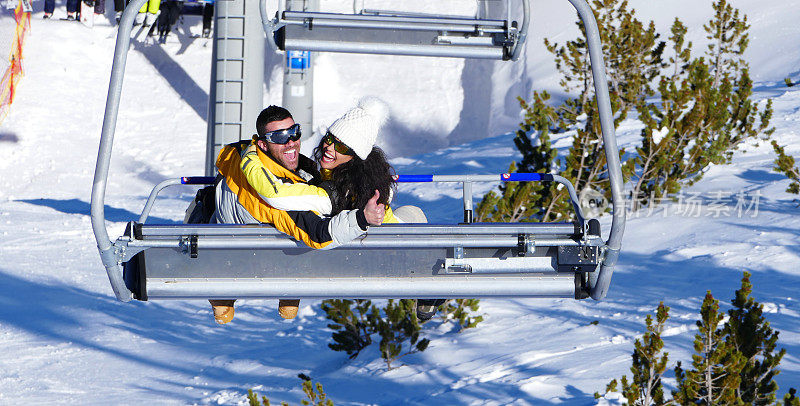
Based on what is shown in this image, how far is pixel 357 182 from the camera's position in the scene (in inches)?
153

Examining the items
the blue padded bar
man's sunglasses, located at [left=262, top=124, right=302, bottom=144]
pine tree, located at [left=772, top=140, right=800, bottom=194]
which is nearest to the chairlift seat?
man's sunglasses, located at [left=262, top=124, right=302, bottom=144]

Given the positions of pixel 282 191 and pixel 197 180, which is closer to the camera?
pixel 282 191

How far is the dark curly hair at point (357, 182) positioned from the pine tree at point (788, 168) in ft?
21.3

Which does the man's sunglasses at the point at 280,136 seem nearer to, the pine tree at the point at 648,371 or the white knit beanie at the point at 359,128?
the white knit beanie at the point at 359,128

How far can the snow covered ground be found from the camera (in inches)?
325

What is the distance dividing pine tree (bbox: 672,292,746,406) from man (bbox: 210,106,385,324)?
2491mm

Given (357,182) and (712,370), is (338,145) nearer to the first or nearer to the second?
(357,182)

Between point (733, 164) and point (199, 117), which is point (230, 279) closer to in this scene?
point (733, 164)

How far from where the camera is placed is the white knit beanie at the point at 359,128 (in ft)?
12.8

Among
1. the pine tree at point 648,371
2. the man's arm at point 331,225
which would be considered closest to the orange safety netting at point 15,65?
the pine tree at point 648,371

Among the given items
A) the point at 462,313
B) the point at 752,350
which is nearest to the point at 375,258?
the point at 752,350

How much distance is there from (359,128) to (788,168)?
6.85 m

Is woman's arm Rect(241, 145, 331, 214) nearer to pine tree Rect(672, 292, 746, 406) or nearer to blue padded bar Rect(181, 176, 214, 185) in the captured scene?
blue padded bar Rect(181, 176, 214, 185)

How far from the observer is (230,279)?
3.83 metres
